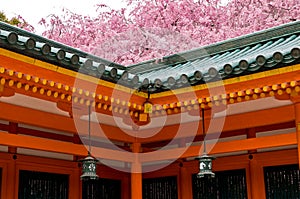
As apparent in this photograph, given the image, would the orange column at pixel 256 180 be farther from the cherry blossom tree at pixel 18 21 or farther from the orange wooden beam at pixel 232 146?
the cherry blossom tree at pixel 18 21

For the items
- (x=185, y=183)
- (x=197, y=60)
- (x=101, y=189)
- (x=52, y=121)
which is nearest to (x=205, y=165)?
(x=185, y=183)

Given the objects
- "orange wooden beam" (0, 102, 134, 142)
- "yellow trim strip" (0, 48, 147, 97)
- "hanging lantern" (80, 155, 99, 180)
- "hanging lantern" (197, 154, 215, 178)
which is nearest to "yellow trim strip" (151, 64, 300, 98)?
"yellow trim strip" (0, 48, 147, 97)

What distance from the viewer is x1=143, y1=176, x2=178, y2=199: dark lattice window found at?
282 inches

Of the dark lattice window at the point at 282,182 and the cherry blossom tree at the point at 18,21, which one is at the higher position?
the cherry blossom tree at the point at 18,21

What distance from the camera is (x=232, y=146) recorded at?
5.74 meters

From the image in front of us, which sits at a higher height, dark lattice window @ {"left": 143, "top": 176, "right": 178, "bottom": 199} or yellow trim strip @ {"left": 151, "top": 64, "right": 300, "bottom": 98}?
yellow trim strip @ {"left": 151, "top": 64, "right": 300, "bottom": 98}

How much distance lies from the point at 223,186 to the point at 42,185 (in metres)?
2.60

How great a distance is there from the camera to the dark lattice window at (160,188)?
7164 mm

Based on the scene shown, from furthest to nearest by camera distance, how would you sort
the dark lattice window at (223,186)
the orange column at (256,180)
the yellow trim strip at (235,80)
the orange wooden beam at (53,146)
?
the dark lattice window at (223,186), the orange column at (256,180), the orange wooden beam at (53,146), the yellow trim strip at (235,80)

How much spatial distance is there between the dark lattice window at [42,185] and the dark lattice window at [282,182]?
2.85m

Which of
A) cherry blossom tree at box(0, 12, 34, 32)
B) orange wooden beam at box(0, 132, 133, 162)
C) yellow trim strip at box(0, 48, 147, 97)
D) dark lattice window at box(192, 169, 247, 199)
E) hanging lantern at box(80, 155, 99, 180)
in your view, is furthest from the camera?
cherry blossom tree at box(0, 12, 34, 32)

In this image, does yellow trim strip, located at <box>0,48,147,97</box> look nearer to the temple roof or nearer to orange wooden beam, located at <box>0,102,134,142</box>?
the temple roof

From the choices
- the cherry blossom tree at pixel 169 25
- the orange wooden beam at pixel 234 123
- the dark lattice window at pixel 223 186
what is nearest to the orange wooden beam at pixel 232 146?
the orange wooden beam at pixel 234 123

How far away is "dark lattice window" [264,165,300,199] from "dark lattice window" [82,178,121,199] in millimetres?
2450
